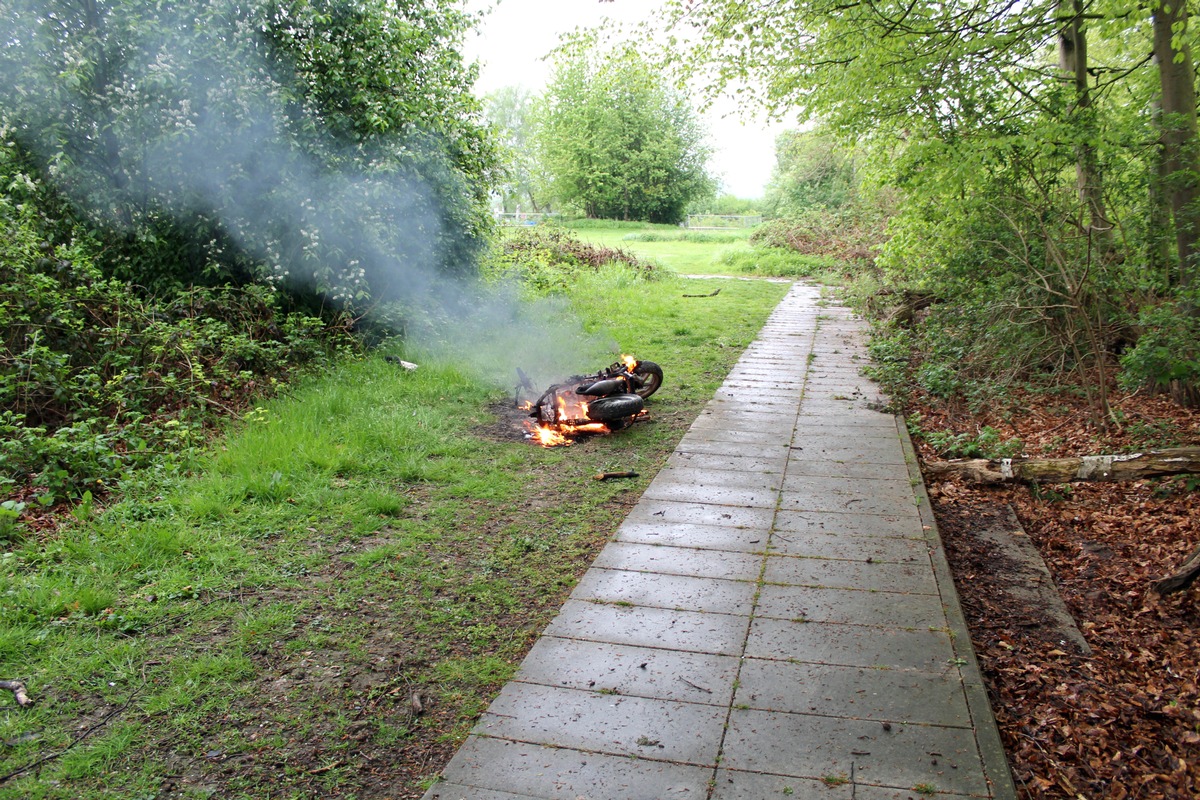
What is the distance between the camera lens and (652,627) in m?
3.28

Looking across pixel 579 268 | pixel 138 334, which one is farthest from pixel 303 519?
pixel 579 268

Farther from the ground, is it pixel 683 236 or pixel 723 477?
pixel 683 236

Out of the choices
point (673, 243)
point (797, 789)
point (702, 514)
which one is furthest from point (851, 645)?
point (673, 243)

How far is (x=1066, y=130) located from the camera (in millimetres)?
6215

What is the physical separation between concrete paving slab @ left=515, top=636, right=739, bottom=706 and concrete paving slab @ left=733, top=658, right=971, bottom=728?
0.30 ft

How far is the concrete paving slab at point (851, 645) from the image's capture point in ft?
9.77

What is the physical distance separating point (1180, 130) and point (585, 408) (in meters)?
4.97

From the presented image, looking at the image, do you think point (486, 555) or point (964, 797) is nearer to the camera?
point (964, 797)

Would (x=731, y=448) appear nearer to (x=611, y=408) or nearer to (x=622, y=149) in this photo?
(x=611, y=408)

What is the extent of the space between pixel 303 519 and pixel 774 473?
116 inches

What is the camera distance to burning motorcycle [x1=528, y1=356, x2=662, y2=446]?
6.14 m

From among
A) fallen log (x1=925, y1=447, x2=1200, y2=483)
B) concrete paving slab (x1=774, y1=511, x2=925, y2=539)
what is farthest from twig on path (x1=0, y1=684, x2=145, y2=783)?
fallen log (x1=925, y1=447, x2=1200, y2=483)

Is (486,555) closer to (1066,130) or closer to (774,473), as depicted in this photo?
(774,473)

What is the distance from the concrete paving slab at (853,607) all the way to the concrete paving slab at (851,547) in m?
0.39
